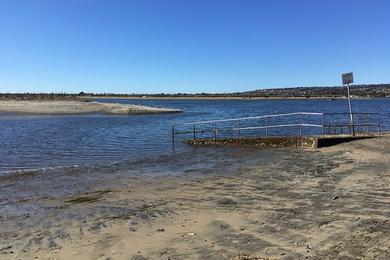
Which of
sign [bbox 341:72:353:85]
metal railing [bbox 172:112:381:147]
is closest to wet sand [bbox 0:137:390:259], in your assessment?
sign [bbox 341:72:353:85]

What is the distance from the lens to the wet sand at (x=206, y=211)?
270 inches

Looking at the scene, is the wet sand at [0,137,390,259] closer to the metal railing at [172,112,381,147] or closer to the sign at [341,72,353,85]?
the sign at [341,72,353,85]

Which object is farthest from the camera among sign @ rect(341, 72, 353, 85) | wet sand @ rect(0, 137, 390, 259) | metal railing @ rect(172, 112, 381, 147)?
metal railing @ rect(172, 112, 381, 147)

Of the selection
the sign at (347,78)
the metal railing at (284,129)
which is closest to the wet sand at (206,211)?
the sign at (347,78)

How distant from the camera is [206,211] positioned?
30.6 feet

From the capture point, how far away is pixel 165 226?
8.34m

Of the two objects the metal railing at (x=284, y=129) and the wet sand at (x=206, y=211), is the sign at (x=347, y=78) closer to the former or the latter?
the metal railing at (x=284, y=129)

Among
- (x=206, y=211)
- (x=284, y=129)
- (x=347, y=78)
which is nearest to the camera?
(x=206, y=211)

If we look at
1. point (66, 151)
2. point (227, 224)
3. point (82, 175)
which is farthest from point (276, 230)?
point (66, 151)

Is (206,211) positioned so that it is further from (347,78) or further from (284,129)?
(284,129)

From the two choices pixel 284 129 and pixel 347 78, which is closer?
pixel 347 78

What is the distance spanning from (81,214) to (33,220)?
0.91 m

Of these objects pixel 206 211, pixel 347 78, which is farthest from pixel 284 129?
pixel 206 211

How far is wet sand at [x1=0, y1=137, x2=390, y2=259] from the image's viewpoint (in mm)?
6855
